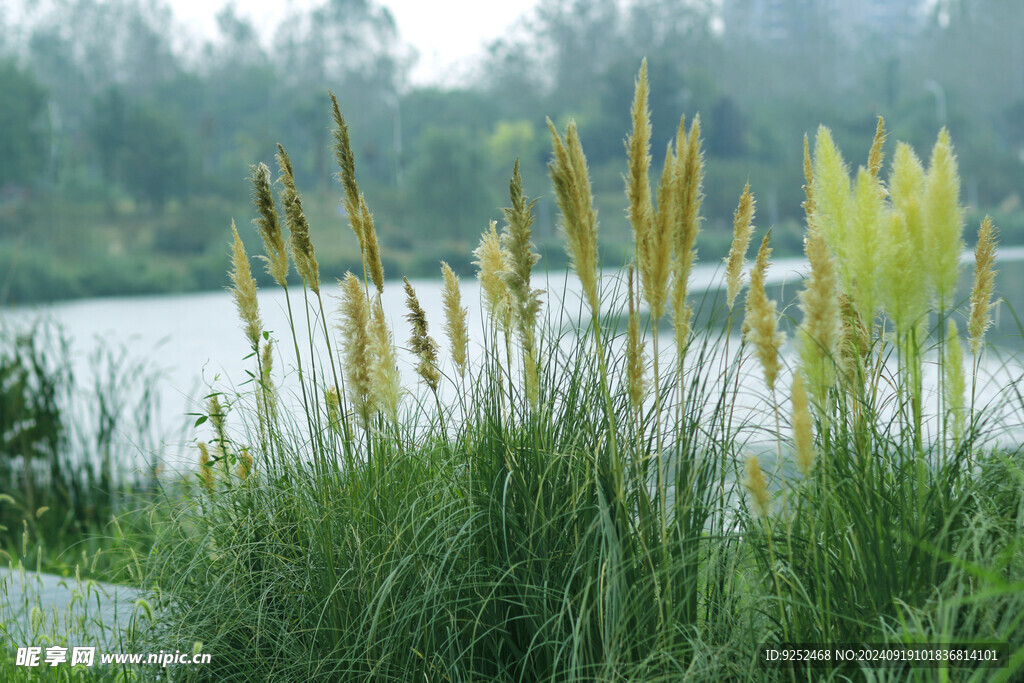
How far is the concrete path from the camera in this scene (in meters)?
1.95

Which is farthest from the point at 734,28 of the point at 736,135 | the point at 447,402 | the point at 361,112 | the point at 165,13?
the point at 447,402

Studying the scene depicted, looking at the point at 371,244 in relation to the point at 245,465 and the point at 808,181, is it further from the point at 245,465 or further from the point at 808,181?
the point at 808,181

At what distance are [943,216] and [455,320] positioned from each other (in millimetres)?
1068

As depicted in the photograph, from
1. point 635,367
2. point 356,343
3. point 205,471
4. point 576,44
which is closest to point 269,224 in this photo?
point 356,343

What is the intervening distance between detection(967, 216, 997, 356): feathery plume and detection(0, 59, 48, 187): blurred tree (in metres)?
30.8

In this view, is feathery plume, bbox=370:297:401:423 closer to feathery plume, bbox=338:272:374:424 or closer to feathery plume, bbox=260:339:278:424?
feathery plume, bbox=338:272:374:424

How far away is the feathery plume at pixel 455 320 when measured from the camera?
186 centimetres

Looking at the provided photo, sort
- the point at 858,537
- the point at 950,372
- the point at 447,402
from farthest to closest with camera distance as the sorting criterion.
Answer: the point at 447,402 → the point at 950,372 → the point at 858,537

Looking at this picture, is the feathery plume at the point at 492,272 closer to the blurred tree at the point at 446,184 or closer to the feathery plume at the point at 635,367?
the feathery plume at the point at 635,367

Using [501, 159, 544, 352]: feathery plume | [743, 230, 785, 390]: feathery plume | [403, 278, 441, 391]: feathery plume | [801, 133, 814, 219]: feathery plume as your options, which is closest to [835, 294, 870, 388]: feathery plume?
[801, 133, 814, 219]: feathery plume

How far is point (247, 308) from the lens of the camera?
2.08 metres

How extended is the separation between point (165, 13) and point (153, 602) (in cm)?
3285

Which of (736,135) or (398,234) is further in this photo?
(398,234)

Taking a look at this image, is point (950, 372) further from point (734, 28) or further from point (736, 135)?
point (734, 28)
